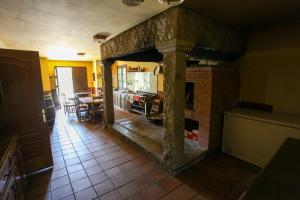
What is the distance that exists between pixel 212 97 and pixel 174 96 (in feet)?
3.20

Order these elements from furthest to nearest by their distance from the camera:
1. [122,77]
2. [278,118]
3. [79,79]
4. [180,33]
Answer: [79,79]
[122,77]
[278,118]
[180,33]

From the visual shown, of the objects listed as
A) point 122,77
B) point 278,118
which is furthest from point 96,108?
point 278,118

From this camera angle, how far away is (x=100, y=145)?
10.8 ft

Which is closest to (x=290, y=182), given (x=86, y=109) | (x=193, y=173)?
(x=193, y=173)

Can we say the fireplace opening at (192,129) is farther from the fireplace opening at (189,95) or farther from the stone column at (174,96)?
the stone column at (174,96)

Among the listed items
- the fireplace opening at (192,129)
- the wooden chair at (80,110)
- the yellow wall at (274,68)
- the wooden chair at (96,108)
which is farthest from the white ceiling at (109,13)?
the wooden chair at (80,110)

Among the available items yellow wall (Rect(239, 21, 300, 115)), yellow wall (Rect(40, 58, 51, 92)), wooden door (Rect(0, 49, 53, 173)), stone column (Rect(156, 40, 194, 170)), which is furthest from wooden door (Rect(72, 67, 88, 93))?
yellow wall (Rect(239, 21, 300, 115))

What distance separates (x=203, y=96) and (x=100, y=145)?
2.37 meters

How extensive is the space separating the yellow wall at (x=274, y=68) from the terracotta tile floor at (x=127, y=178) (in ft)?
4.19

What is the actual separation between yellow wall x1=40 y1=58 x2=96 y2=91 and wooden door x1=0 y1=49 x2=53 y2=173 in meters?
5.67

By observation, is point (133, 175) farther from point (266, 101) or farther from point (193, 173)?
point (266, 101)

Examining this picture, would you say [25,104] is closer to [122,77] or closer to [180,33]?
[180,33]

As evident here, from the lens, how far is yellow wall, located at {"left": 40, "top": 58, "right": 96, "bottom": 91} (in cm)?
697

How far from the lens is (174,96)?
2.07m
